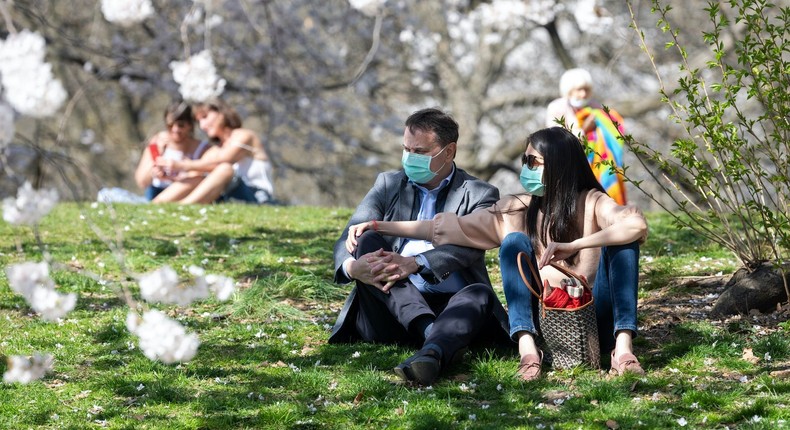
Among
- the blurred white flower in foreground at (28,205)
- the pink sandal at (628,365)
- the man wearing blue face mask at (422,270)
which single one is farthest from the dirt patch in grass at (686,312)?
the blurred white flower in foreground at (28,205)

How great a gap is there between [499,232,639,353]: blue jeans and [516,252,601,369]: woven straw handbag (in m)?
0.06

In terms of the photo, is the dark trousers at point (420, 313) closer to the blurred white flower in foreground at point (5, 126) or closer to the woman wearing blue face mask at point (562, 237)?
the woman wearing blue face mask at point (562, 237)

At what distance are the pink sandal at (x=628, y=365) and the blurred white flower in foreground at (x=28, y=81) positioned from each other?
2601 mm

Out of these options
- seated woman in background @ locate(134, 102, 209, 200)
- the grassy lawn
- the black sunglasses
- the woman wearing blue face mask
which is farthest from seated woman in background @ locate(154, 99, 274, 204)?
the black sunglasses

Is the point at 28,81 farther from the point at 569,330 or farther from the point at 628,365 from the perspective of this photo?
the point at 628,365

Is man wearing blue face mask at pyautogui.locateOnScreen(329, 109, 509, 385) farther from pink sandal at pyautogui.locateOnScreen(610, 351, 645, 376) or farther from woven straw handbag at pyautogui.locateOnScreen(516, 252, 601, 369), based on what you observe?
pink sandal at pyautogui.locateOnScreen(610, 351, 645, 376)

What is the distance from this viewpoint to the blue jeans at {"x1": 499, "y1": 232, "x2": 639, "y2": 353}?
4363 millimetres

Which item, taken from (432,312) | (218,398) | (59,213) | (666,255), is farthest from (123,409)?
(59,213)

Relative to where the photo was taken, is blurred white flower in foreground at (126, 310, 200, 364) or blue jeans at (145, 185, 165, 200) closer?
blurred white flower in foreground at (126, 310, 200, 364)

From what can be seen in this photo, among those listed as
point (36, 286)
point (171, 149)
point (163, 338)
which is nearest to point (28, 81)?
point (36, 286)

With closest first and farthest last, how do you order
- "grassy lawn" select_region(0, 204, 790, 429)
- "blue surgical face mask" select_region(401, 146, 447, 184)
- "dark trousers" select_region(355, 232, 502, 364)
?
"grassy lawn" select_region(0, 204, 790, 429) → "dark trousers" select_region(355, 232, 502, 364) → "blue surgical face mask" select_region(401, 146, 447, 184)

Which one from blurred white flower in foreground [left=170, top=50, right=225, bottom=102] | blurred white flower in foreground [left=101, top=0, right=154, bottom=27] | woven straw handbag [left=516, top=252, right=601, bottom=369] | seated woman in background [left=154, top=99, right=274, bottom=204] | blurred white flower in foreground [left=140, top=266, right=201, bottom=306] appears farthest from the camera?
seated woman in background [left=154, top=99, right=274, bottom=204]

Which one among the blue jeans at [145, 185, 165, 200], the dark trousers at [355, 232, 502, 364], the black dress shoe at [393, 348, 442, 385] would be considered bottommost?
the black dress shoe at [393, 348, 442, 385]

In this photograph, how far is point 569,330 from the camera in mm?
4352
